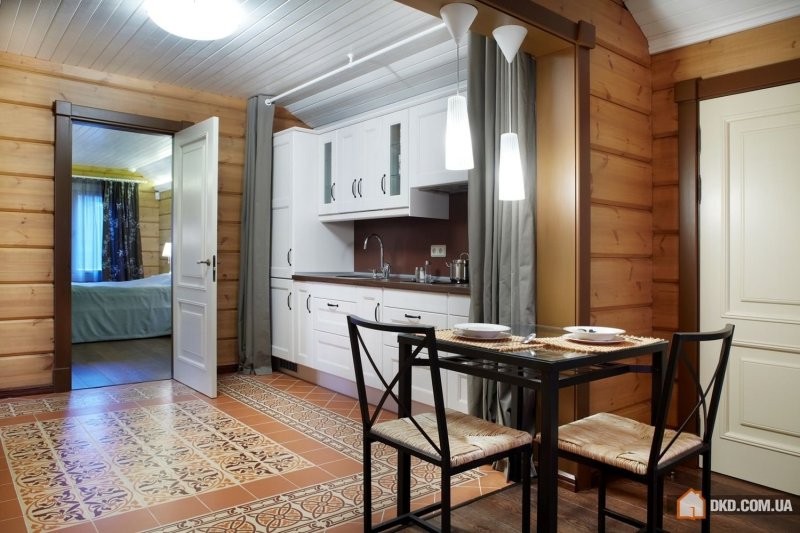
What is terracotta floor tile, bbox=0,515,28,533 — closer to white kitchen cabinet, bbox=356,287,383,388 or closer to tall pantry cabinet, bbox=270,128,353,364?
white kitchen cabinet, bbox=356,287,383,388

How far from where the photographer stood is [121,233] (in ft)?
31.2

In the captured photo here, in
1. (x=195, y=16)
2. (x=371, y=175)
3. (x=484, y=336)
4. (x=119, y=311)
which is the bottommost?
(x=119, y=311)

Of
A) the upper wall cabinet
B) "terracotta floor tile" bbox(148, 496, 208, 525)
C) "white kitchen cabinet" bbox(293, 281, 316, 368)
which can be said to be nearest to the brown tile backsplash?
the upper wall cabinet

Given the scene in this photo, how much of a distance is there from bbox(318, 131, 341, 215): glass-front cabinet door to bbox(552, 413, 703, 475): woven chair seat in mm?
3149

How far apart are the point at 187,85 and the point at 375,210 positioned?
6.65 feet

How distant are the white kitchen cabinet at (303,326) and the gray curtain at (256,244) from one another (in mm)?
405

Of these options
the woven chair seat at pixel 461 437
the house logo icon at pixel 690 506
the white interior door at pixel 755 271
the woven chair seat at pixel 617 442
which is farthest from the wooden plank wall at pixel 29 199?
the white interior door at pixel 755 271

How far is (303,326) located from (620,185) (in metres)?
2.77

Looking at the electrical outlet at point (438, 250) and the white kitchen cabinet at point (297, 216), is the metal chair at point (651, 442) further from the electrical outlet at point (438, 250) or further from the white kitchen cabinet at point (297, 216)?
the white kitchen cabinet at point (297, 216)

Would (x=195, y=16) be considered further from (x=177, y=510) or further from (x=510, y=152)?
(x=177, y=510)

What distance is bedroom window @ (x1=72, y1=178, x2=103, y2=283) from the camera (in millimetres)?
9219

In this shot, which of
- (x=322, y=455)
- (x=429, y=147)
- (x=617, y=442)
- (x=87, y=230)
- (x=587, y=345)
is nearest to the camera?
(x=617, y=442)

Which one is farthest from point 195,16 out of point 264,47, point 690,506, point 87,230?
point 87,230

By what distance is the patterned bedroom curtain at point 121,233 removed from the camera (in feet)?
30.9
